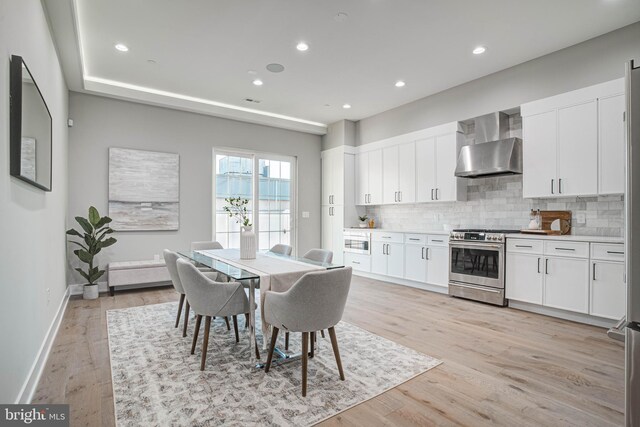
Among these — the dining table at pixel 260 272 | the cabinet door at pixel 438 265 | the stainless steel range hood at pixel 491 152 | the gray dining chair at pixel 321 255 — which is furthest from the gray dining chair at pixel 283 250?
the stainless steel range hood at pixel 491 152

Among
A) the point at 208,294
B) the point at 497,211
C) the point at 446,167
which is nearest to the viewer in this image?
the point at 208,294

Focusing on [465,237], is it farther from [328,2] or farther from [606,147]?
[328,2]

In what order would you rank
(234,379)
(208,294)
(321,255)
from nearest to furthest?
1. (234,379)
2. (208,294)
3. (321,255)

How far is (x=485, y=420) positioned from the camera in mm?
1949

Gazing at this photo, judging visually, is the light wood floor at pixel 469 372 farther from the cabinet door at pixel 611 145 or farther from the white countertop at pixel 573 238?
the cabinet door at pixel 611 145

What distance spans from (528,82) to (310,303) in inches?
167

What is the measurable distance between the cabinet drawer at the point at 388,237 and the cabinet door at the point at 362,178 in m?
0.93

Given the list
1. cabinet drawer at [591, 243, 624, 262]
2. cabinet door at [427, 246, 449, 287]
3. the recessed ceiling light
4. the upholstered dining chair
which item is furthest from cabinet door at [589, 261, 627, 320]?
the upholstered dining chair

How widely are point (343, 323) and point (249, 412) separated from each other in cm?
179

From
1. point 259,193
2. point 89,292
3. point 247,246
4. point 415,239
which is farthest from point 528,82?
point 89,292

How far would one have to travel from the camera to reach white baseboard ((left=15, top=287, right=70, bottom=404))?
2035 millimetres

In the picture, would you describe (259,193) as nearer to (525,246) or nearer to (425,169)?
(425,169)

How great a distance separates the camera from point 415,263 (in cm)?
A: 540

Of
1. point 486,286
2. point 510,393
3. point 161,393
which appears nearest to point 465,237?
point 486,286
